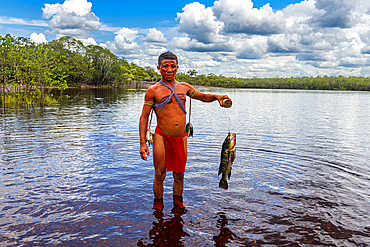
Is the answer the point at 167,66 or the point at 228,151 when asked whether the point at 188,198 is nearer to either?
the point at 228,151

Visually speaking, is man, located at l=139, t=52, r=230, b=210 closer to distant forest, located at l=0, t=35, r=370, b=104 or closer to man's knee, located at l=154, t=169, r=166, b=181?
man's knee, located at l=154, t=169, r=166, b=181

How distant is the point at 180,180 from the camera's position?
A: 18.5 feet

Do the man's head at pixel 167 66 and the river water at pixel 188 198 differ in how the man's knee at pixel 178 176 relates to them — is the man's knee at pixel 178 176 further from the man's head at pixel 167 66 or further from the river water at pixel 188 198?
the man's head at pixel 167 66

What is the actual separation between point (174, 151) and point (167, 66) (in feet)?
5.56

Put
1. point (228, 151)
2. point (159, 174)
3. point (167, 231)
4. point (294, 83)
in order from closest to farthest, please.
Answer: point (167, 231) < point (228, 151) < point (159, 174) < point (294, 83)

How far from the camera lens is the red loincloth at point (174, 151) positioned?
5.32 metres

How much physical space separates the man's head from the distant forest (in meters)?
22.5

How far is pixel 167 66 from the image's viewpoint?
5.23 metres

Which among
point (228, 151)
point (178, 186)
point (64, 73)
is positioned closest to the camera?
point (228, 151)

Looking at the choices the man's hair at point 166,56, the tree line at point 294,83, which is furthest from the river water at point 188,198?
the tree line at point 294,83

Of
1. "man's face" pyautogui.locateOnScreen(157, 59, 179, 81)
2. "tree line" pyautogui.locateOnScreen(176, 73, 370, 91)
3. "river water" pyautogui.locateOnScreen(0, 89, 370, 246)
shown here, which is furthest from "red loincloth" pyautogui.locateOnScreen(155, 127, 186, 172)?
"tree line" pyautogui.locateOnScreen(176, 73, 370, 91)

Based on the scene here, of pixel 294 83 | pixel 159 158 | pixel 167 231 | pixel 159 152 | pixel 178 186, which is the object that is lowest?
pixel 167 231

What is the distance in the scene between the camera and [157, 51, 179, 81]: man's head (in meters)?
5.21

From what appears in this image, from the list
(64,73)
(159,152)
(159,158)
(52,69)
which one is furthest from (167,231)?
(64,73)
